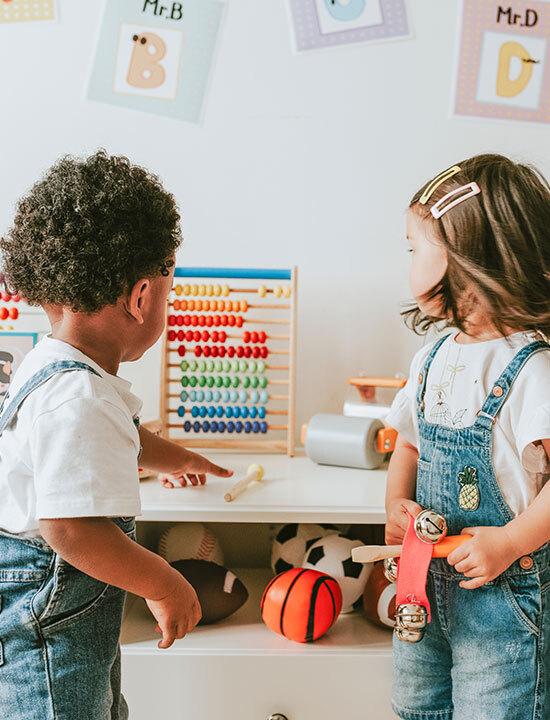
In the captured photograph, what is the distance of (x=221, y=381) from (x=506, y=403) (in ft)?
2.36

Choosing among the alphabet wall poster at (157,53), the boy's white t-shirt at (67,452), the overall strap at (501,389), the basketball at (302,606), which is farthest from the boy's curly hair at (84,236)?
the alphabet wall poster at (157,53)

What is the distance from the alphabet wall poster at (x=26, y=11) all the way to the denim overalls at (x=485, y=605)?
1.20 metres

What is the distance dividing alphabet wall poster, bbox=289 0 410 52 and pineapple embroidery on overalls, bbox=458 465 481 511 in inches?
40.4

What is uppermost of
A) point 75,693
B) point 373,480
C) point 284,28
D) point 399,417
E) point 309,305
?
point 284,28

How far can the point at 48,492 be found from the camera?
0.78 meters

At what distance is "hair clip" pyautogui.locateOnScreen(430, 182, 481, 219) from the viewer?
3.19 feet

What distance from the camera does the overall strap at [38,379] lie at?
83cm

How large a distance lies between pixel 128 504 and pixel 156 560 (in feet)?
0.27

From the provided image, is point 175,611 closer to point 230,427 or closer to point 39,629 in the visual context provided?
point 39,629

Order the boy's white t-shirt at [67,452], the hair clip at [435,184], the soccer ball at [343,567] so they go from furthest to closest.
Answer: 1. the soccer ball at [343,567]
2. the hair clip at [435,184]
3. the boy's white t-shirt at [67,452]

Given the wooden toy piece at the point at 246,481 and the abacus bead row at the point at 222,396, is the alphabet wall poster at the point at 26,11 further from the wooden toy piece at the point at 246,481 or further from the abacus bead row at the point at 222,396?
the wooden toy piece at the point at 246,481

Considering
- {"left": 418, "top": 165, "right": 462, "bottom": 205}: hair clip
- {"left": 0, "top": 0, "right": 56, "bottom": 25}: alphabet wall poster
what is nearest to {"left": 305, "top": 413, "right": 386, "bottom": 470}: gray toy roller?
{"left": 418, "top": 165, "right": 462, "bottom": 205}: hair clip

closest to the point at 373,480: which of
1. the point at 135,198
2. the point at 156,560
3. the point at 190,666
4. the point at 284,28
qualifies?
the point at 190,666

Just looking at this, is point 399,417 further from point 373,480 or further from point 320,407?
point 320,407
